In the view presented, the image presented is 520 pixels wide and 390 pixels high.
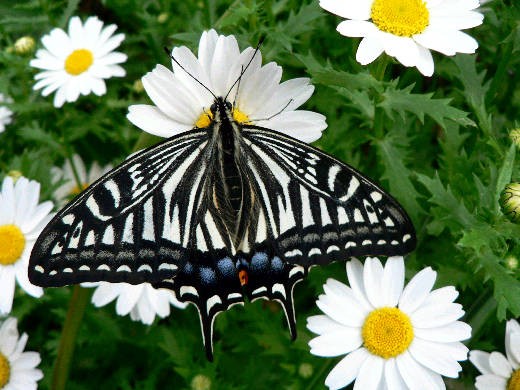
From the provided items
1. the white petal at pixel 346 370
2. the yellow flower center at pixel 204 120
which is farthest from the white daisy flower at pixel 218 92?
the white petal at pixel 346 370

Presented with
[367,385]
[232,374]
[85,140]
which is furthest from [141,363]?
[367,385]

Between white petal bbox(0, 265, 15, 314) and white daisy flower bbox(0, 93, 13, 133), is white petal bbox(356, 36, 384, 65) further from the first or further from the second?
white daisy flower bbox(0, 93, 13, 133)

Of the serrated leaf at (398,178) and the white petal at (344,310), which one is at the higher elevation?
the serrated leaf at (398,178)

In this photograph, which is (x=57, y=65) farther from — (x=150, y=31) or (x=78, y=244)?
(x=78, y=244)

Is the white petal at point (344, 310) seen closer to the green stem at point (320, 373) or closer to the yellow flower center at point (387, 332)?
the yellow flower center at point (387, 332)

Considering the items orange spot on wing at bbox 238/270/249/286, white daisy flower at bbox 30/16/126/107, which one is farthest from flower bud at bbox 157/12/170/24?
orange spot on wing at bbox 238/270/249/286

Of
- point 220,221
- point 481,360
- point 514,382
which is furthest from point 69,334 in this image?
point 514,382

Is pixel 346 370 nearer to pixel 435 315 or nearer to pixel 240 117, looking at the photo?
pixel 435 315
